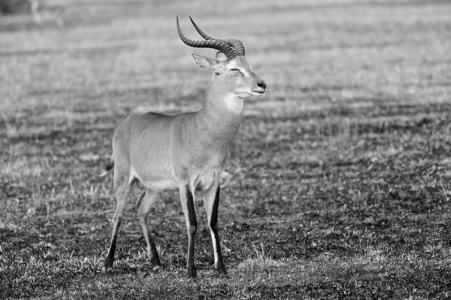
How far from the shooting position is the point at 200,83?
26.9m

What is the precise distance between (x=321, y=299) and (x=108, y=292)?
2179 mm

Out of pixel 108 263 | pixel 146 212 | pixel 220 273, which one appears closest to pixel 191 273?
pixel 220 273

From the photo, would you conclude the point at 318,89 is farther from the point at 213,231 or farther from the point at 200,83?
the point at 213,231

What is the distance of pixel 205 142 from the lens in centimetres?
918

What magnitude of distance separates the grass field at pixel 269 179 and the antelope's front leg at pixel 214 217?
0.19 metres

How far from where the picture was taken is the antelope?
29.9ft

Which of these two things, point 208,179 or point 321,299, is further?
point 208,179

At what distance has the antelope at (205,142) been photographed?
359 inches

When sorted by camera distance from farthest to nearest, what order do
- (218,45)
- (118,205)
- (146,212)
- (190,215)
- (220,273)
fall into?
1. (146,212)
2. (118,205)
3. (220,273)
4. (190,215)
5. (218,45)

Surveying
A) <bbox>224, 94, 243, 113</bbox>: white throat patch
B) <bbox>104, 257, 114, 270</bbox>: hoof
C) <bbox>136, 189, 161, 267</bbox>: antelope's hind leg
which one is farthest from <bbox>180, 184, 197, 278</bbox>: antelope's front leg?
<bbox>104, 257, 114, 270</bbox>: hoof

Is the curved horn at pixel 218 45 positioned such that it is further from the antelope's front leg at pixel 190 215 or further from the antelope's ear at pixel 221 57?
the antelope's front leg at pixel 190 215

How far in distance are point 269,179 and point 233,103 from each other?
207 inches

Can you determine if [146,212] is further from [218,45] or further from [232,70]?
[218,45]

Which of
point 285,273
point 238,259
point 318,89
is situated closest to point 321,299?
point 285,273
